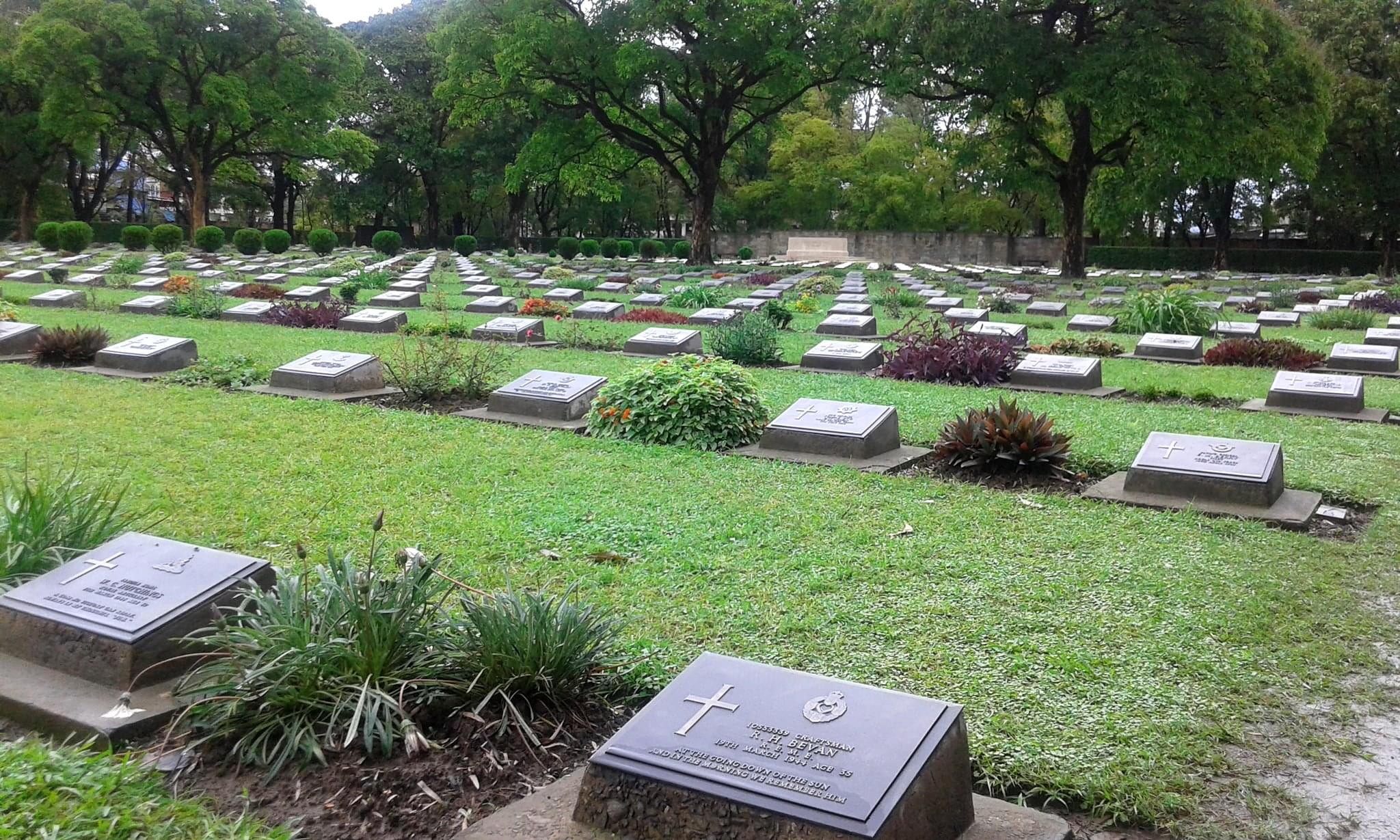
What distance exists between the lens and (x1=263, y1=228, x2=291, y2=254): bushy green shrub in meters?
31.4

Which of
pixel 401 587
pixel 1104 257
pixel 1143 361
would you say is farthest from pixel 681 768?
pixel 1104 257

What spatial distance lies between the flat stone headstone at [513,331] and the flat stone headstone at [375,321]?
132 cm

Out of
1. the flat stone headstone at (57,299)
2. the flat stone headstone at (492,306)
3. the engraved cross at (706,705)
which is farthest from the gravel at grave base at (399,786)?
the flat stone headstone at (57,299)

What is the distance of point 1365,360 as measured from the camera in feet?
35.5

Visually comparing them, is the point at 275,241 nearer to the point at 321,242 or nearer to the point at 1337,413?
the point at 321,242

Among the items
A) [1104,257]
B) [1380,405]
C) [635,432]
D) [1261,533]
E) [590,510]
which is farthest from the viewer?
[1104,257]

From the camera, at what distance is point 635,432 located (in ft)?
24.4

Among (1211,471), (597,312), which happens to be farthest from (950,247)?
(1211,471)

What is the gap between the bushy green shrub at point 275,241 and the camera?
31.4 metres

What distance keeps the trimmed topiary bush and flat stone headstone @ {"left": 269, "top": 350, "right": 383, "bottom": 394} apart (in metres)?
23.7

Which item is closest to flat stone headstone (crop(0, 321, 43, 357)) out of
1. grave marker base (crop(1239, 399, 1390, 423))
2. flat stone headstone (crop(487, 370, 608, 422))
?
flat stone headstone (crop(487, 370, 608, 422))

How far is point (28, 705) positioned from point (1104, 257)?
43.8 metres

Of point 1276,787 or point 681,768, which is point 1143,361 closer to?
point 1276,787

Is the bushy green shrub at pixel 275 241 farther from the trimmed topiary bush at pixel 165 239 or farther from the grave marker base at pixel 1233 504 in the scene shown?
the grave marker base at pixel 1233 504
